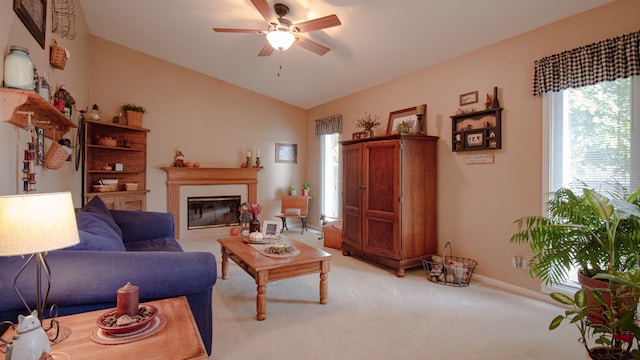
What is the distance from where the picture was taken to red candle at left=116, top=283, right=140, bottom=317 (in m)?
1.25

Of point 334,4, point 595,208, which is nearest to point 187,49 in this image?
point 334,4

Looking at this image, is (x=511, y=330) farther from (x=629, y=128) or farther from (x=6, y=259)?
(x=6, y=259)

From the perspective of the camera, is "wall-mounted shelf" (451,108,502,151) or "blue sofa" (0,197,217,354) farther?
"wall-mounted shelf" (451,108,502,151)

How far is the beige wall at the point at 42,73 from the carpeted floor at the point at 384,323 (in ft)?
5.44

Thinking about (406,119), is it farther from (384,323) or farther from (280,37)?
(384,323)

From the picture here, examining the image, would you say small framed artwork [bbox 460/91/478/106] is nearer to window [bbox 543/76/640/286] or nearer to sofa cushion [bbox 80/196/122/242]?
window [bbox 543/76/640/286]

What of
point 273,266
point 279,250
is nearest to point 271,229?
point 279,250

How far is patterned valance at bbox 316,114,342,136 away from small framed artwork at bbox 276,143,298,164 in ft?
2.38

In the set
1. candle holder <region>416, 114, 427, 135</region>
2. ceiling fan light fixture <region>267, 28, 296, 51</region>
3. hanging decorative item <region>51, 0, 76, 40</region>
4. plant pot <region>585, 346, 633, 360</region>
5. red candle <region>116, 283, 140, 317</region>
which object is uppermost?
hanging decorative item <region>51, 0, 76, 40</region>

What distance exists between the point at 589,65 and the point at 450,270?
7.14ft

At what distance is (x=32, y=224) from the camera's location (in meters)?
0.99

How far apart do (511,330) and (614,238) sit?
3.19 ft

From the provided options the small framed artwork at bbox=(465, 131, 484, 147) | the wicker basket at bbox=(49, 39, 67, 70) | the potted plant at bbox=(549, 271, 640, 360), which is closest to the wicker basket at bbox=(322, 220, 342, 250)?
the small framed artwork at bbox=(465, 131, 484, 147)

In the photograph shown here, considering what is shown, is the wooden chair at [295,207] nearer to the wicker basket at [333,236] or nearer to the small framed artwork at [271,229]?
the wicker basket at [333,236]
